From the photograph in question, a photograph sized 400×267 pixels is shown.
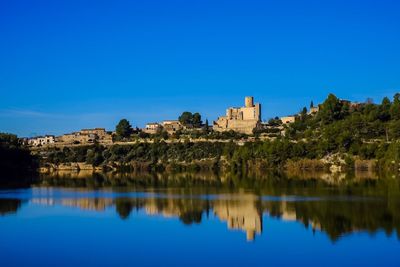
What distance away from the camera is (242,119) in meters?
125

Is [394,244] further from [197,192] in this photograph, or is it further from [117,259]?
[197,192]

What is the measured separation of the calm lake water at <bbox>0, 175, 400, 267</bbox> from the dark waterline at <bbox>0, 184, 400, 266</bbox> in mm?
33

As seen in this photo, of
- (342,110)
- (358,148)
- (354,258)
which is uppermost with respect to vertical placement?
(342,110)

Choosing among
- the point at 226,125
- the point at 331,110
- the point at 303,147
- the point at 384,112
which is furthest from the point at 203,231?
the point at 226,125

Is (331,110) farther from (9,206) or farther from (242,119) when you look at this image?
(9,206)

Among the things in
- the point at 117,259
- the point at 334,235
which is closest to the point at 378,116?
the point at 334,235

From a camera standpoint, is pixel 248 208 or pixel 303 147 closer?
pixel 248 208

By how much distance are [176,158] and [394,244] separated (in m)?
Result: 75.1

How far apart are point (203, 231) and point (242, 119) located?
10129 centimetres

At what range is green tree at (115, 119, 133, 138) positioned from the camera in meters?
122

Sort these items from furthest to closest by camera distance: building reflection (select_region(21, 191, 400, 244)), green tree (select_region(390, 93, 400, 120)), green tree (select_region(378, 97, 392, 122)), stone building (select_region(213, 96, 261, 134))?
stone building (select_region(213, 96, 261, 134))
green tree (select_region(378, 97, 392, 122))
green tree (select_region(390, 93, 400, 120))
building reflection (select_region(21, 191, 400, 244))

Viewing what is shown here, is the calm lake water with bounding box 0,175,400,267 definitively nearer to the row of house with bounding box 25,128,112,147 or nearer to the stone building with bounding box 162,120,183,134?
the row of house with bounding box 25,128,112,147

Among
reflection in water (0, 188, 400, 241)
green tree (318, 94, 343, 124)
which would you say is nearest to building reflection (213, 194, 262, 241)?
reflection in water (0, 188, 400, 241)

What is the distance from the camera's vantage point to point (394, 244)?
19.8 m
